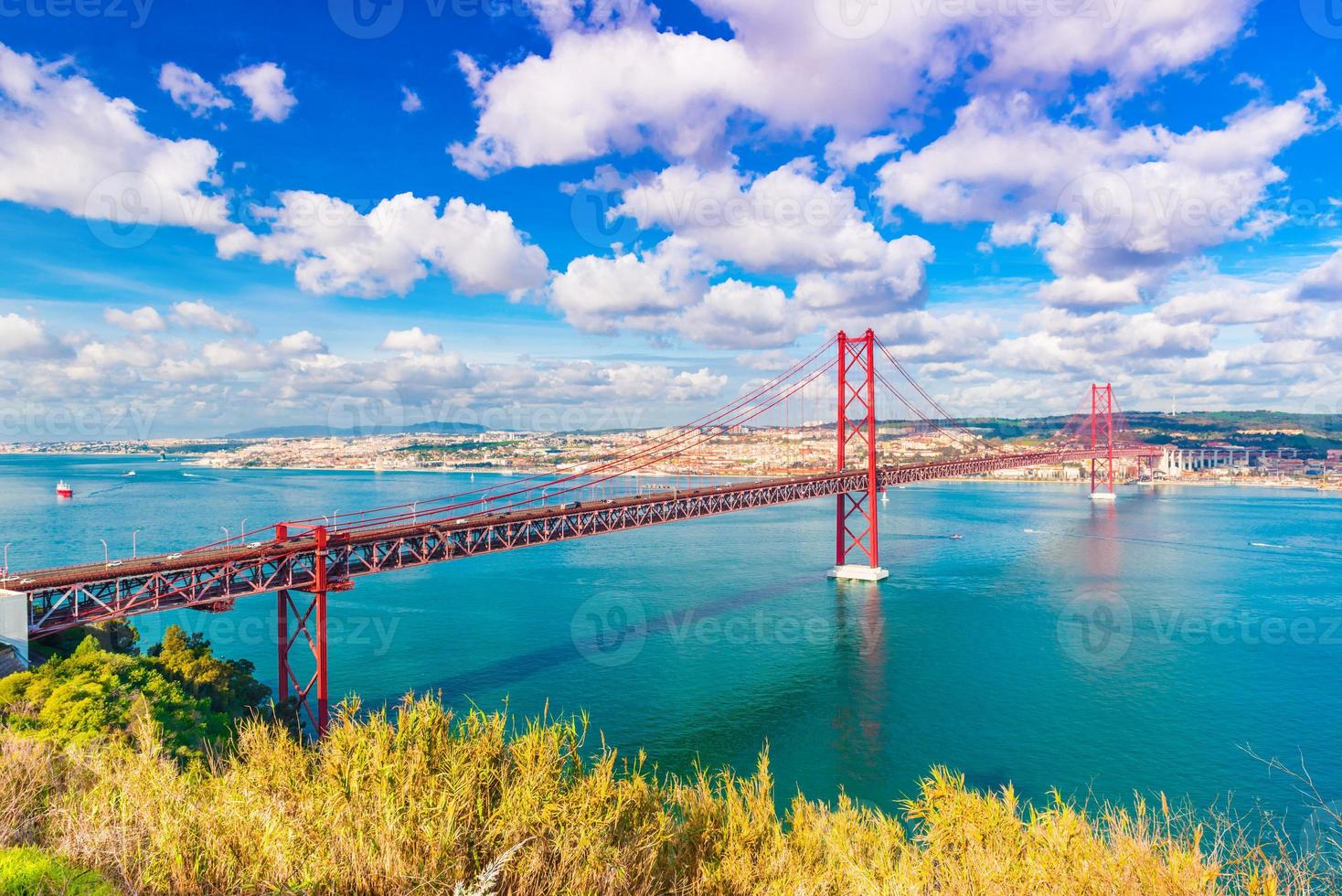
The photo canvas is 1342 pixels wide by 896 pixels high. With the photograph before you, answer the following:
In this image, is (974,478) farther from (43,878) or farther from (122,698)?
(43,878)

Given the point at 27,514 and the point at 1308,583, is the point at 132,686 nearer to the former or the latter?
the point at 1308,583

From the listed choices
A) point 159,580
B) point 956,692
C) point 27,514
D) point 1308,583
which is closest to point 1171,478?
point 1308,583

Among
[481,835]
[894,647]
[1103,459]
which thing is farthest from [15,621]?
[1103,459]

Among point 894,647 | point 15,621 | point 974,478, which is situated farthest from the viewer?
point 974,478

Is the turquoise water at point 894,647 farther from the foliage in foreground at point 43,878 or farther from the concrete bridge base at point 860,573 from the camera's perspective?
the foliage in foreground at point 43,878

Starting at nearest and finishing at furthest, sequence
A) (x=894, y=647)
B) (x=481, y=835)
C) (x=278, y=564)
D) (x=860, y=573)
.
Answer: (x=481, y=835)
(x=278, y=564)
(x=894, y=647)
(x=860, y=573)

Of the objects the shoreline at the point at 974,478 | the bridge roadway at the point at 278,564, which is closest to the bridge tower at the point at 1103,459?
the shoreline at the point at 974,478
